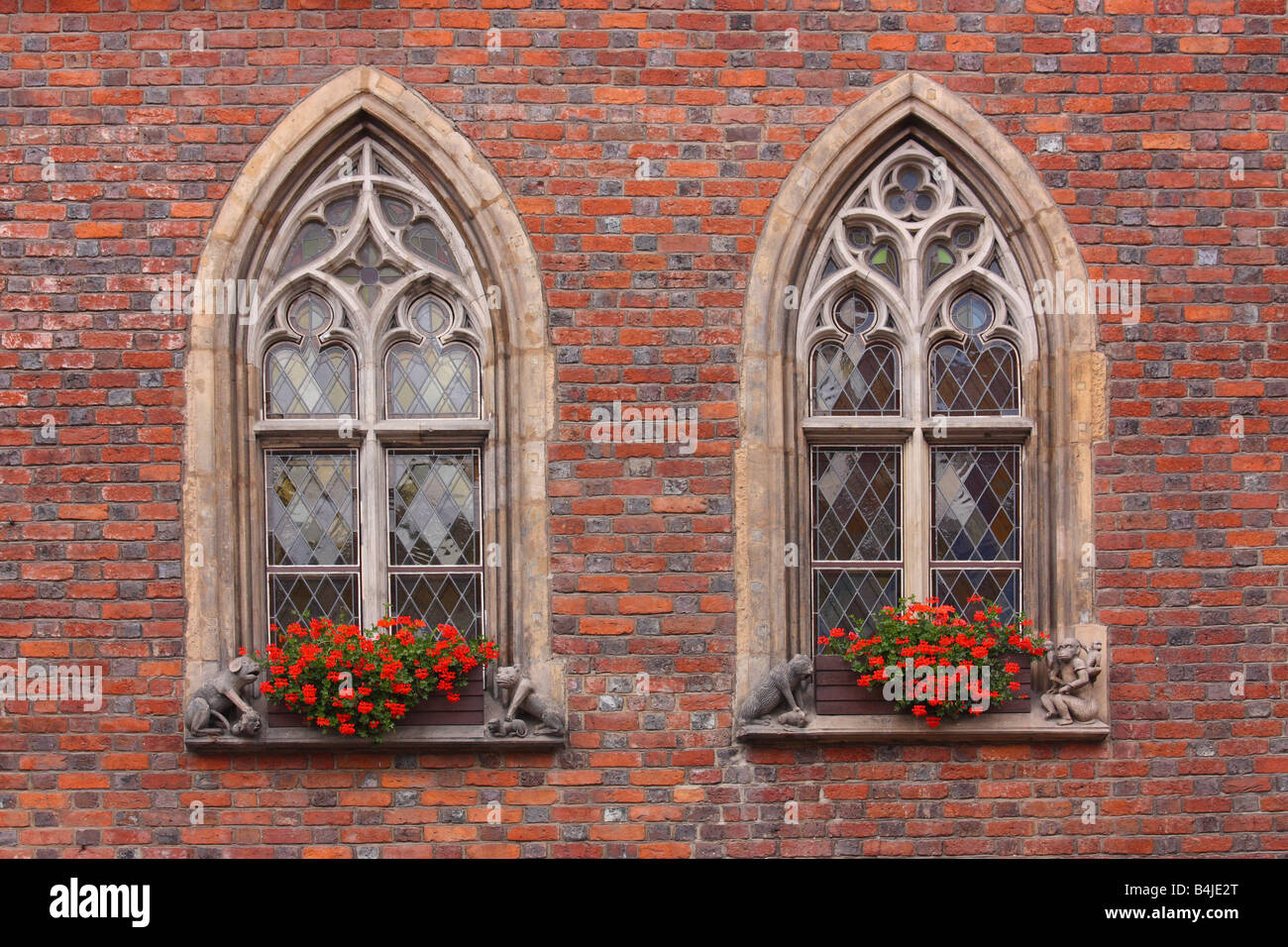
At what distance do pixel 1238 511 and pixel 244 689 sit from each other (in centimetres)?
461

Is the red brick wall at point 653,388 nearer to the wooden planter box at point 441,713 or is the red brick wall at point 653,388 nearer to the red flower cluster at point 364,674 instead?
the wooden planter box at point 441,713

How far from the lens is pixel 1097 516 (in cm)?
575

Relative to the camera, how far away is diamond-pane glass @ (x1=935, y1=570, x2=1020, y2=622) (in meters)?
5.93

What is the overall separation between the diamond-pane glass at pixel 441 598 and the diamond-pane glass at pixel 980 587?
219cm

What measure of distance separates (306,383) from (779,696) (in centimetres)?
264

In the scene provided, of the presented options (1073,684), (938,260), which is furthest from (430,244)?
(1073,684)

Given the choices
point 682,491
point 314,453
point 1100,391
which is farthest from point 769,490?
point 314,453

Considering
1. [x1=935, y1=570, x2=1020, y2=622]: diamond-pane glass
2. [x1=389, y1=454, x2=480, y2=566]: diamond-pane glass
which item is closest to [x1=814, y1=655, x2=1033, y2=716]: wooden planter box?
[x1=935, y1=570, x2=1020, y2=622]: diamond-pane glass

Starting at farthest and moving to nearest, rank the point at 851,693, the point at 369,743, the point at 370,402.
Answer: the point at 370,402 → the point at 851,693 → the point at 369,743

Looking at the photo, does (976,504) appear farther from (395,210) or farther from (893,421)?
(395,210)

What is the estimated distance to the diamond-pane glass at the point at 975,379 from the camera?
5.97 meters

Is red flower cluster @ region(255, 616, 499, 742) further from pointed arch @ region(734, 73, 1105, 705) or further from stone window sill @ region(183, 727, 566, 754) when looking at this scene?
pointed arch @ region(734, 73, 1105, 705)

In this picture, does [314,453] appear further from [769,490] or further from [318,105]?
[769,490]

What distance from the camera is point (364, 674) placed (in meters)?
5.45
